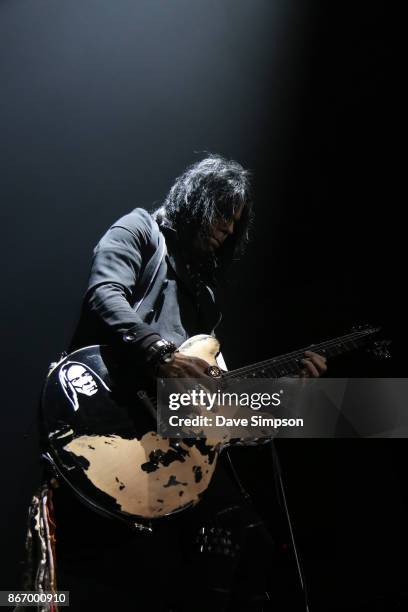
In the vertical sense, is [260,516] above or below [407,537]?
above

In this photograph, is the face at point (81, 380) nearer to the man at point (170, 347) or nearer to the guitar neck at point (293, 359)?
the man at point (170, 347)

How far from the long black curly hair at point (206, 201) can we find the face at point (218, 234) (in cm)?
1

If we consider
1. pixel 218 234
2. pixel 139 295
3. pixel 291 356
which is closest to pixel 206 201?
pixel 218 234

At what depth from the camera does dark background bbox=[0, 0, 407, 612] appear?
1.90m

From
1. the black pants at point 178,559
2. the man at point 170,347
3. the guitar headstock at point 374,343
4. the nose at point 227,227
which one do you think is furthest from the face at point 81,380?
the guitar headstock at point 374,343

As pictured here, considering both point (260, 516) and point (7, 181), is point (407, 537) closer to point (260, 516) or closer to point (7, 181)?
point (260, 516)

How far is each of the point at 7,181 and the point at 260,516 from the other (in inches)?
56.7

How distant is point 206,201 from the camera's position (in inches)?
78.3

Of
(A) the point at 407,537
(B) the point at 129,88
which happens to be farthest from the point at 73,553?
(B) the point at 129,88

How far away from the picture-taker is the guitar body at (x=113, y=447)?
1344 millimetres

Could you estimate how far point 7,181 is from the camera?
1885mm

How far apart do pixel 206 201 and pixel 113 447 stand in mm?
1002

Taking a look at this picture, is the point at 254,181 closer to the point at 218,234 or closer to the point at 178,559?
the point at 218,234

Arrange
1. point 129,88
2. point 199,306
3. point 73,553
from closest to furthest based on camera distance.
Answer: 1. point 73,553
2. point 199,306
3. point 129,88
